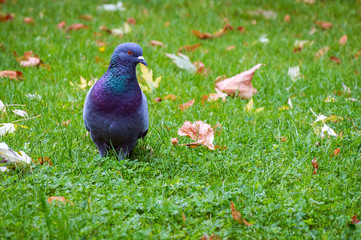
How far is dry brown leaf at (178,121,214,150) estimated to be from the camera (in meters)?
3.12

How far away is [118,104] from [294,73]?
2.70m

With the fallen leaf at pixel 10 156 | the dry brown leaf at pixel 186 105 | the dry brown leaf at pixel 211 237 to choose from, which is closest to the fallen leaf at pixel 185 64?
the dry brown leaf at pixel 186 105

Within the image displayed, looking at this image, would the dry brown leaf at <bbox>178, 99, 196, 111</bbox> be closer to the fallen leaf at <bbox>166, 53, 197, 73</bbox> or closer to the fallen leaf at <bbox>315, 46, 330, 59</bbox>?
the fallen leaf at <bbox>166, 53, 197, 73</bbox>

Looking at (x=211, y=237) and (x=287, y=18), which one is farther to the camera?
(x=287, y=18)

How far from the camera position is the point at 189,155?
305 cm

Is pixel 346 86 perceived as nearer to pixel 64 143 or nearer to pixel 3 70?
pixel 64 143

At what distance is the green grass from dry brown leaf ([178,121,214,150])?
8 cm

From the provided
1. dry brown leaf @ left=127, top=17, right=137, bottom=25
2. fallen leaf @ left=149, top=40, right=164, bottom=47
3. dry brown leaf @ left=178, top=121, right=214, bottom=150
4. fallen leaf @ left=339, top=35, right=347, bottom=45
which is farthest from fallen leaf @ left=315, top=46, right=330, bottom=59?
dry brown leaf @ left=127, top=17, right=137, bottom=25

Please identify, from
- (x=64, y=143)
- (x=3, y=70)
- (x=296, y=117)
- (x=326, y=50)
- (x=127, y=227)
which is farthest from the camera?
(x=326, y=50)

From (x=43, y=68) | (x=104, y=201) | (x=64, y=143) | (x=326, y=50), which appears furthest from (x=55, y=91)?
(x=326, y=50)

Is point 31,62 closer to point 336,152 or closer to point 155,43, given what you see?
point 155,43

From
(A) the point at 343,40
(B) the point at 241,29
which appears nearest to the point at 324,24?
(A) the point at 343,40

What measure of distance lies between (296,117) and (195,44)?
2134mm

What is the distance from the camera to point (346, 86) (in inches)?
173
